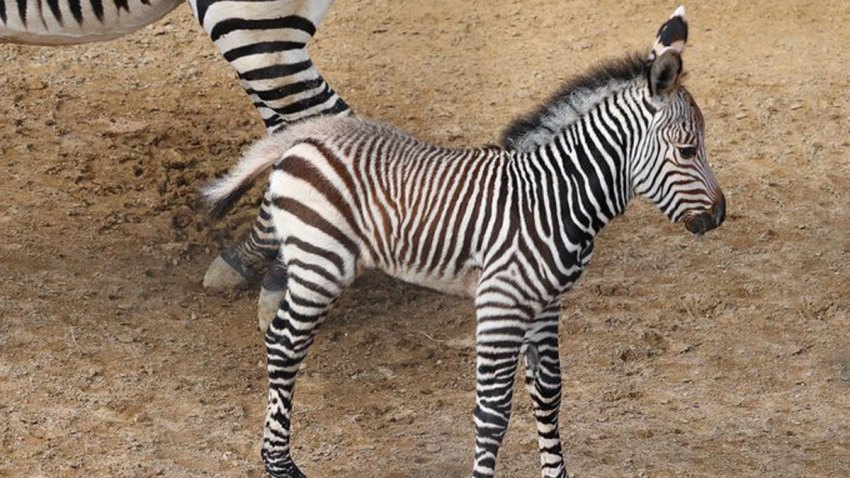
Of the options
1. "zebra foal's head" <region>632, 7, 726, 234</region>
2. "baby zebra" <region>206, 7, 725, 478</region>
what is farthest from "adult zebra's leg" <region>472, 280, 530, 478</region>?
"zebra foal's head" <region>632, 7, 726, 234</region>

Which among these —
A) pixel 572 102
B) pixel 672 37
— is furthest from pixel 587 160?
pixel 672 37

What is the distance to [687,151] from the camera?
5492 mm

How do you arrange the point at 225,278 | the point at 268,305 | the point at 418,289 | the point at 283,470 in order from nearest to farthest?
the point at 283,470 < the point at 268,305 < the point at 225,278 < the point at 418,289

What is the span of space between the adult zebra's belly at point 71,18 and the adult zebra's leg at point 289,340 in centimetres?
230

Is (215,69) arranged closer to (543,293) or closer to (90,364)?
(90,364)

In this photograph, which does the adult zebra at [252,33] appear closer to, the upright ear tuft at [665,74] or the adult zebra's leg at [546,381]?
the adult zebra's leg at [546,381]

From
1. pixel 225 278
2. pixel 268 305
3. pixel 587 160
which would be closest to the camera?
pixel 587 160

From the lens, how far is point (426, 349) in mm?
7273

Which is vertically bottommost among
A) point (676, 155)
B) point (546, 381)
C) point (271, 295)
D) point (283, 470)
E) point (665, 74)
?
point (271, 295)

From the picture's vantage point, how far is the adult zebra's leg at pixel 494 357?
5.47 metres

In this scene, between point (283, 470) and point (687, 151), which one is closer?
point (687, 151)

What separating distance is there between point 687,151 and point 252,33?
2.54m

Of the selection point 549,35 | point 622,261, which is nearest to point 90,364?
point 622,261

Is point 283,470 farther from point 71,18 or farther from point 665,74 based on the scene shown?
point 71,18
